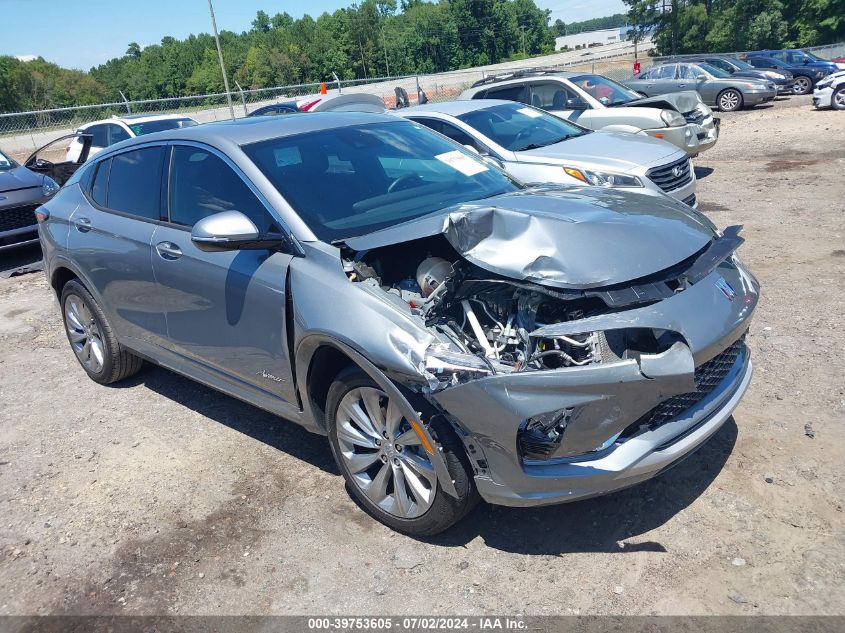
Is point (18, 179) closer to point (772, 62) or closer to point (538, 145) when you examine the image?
point (538, 145)

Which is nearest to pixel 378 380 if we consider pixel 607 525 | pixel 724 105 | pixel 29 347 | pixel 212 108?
pixel 607 525

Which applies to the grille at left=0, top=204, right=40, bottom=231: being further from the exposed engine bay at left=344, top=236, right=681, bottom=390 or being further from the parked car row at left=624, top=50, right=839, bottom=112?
the parked car row at left=624, top=50, right=839, bottom=112

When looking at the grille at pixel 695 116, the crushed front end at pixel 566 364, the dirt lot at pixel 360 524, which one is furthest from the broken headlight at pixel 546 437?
the grille at pixel 695 116

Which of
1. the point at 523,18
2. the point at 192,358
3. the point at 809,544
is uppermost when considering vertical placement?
the point at 523,18

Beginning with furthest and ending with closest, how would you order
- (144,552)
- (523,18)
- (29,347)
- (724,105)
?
(523,18) < (724,105) < (29,347) < (144,552)

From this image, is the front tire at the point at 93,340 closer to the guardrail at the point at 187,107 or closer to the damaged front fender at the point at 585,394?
the damaged front fender at the point at 585,394

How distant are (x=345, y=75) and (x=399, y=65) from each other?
8.69 meters

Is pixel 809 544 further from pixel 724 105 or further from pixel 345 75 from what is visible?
pixel 345 75

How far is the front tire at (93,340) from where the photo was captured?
5.28 meters

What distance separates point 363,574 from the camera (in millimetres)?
3232

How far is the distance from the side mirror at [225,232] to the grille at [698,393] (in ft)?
6.56

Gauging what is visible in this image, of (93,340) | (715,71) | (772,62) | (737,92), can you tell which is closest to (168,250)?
(93,340)

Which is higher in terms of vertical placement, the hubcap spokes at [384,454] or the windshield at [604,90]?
the windshield at [604,90]

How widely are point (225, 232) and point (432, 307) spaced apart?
1130mm
